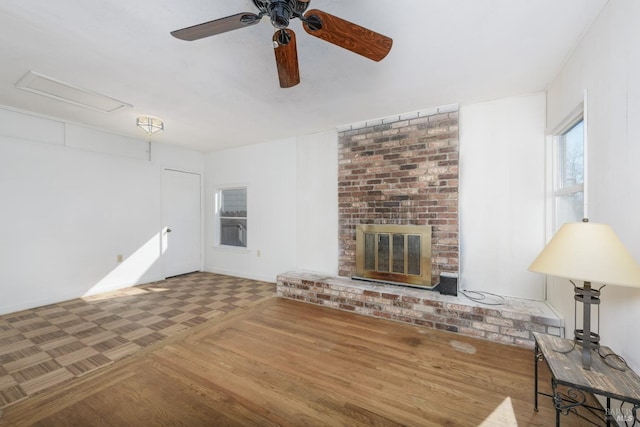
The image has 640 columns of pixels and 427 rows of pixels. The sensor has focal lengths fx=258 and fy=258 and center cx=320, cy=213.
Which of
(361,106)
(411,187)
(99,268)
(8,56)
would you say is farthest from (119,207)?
(411,187)

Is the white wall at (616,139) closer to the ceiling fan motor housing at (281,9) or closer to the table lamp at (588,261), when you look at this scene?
the table lamp at (588,261)

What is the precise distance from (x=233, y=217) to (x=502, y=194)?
4510 mm

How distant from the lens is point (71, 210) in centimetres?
366

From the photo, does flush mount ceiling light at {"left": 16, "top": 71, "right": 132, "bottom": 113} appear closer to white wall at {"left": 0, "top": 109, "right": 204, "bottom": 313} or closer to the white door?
white wall at {"left": 0, "top": 109, "right": 204, "bottom": 313}

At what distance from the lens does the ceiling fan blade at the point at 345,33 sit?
4.21 ft

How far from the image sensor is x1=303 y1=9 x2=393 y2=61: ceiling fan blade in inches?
50.6

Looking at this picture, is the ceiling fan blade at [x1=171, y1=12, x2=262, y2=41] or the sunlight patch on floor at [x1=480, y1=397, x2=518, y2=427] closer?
the ceiling fan blade at [x1=171, y1=12, x2=262, y2=41]

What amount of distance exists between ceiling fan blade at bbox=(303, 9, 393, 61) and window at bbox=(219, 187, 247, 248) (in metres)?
3.96

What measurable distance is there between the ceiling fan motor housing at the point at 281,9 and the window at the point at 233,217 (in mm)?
3915

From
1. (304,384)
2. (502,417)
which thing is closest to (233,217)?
(304,384)

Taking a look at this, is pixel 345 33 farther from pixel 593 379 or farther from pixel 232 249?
pixel 232 249

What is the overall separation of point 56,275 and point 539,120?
624 centimetres

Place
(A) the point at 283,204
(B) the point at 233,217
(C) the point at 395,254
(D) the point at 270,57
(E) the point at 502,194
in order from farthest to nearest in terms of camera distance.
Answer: (B) the point at 233,217
(A) the point at 283,204
(C) the point at 395,254
(E) the point at 502,194
(D) the point at 270,57

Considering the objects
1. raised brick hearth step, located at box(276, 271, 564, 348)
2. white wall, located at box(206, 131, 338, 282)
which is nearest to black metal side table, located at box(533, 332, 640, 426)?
raised brick hearth step, located at box(276, 271, 564, 348)
